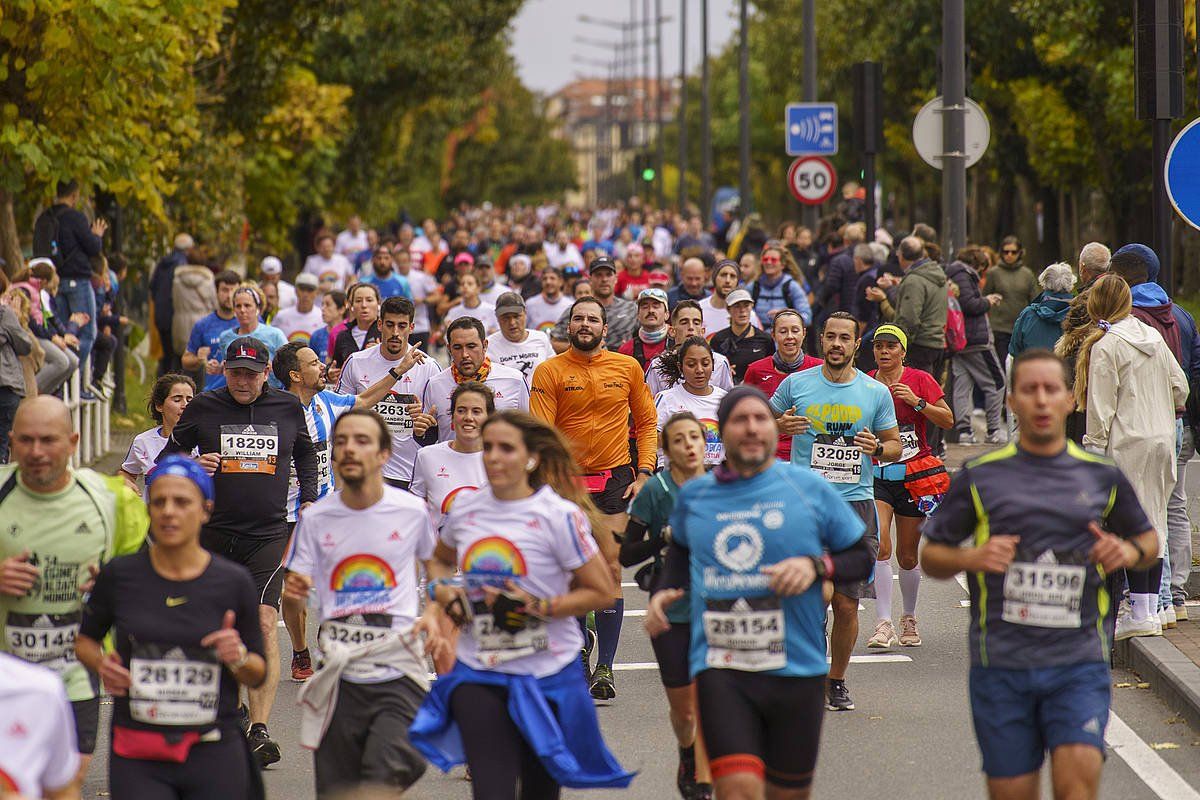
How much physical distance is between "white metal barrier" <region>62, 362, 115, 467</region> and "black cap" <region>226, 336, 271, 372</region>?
29.7 feet

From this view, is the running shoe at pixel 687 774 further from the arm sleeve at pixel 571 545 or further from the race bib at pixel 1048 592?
the race bib at pixel 1048 592

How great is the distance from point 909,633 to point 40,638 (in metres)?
5.77

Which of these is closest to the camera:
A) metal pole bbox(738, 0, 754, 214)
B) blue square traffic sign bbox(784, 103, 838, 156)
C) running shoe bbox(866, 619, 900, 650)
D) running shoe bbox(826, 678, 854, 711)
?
running shoe bbox(826, 678, 854, 711)

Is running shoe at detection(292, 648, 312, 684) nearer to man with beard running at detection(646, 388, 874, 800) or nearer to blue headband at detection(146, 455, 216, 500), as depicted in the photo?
blue headband at detection(146, 455, 216, 500)

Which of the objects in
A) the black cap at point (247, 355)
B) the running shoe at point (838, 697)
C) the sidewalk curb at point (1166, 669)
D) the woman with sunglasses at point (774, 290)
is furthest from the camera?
the woman with sunglasses at point (774, 290)

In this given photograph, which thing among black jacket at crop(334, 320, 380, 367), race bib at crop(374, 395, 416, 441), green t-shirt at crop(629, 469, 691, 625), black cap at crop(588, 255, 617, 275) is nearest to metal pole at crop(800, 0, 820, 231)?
black cap at crop(588, 255, 617, 275)

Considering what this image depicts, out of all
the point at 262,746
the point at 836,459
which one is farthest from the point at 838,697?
the point at 262,746

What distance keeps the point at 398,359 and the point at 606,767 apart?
5684mm

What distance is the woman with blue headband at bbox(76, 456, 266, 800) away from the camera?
6.14 m

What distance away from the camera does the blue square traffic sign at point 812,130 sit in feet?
83.8

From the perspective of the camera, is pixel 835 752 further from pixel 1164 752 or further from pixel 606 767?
pixel 606 767

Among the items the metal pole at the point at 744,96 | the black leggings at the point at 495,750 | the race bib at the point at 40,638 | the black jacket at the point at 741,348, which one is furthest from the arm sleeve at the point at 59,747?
the metal pole at the point at 744,96

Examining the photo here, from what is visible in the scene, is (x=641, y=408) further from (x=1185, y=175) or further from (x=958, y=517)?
(x=958, y=517)

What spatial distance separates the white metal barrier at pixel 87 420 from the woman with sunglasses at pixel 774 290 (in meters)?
6.07
